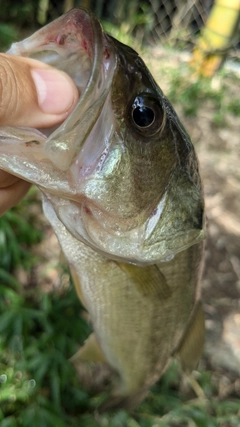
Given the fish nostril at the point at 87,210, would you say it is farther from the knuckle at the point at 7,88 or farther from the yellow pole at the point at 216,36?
the yellow pole at the point at 216,36

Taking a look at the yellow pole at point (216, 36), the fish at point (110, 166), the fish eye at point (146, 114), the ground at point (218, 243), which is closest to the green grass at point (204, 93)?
the ground at point (218, 243)

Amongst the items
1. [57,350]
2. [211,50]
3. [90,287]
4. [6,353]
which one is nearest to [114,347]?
[90,287]

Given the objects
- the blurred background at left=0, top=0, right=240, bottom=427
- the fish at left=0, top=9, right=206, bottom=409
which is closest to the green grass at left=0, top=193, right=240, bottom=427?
the blurred background at left=0, top=0, right=240, bottom=427

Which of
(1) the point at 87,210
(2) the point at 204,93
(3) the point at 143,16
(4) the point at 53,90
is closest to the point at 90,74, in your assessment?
(4) the point at 53,90

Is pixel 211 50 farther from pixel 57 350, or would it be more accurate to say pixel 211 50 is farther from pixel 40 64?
pixel 40 64

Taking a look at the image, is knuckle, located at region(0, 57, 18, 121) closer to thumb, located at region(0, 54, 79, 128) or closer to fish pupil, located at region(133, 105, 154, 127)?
thumb, located at region(0, 54, 79, 128)

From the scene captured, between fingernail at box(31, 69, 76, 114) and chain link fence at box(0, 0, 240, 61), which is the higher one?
chain link fence at box(0, 0, 240, 61)
